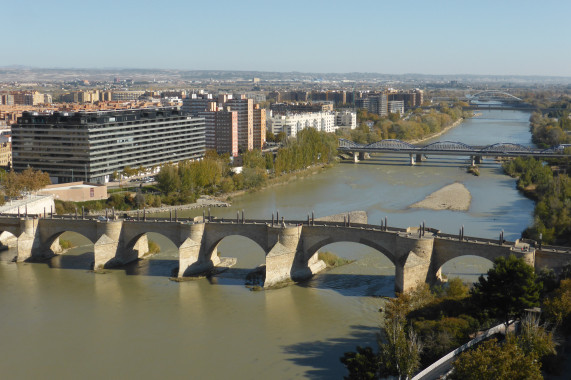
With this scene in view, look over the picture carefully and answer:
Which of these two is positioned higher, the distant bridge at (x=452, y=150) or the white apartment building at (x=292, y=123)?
the white apartment building at (x=292, y=123)

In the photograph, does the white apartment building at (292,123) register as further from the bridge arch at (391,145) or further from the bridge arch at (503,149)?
the bridge arch at (503,149)

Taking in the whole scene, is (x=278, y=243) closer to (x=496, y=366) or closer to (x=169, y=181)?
(x=496, y=366)

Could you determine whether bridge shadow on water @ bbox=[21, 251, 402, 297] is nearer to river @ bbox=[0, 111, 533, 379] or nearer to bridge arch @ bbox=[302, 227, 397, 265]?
river @ bbox=[0, 111, 533, 379]

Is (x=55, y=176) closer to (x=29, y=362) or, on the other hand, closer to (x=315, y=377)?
(x=29, y=362)

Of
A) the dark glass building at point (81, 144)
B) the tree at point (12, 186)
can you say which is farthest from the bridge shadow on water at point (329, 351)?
the dark glass building at point (81, 144)

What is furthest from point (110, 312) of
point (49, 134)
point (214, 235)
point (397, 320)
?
point (49, 134)

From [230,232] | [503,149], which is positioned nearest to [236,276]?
[230,232]

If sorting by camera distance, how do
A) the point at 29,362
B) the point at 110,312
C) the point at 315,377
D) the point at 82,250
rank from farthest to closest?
1. the point at 82,250
2. the point at 110,312
3. the point at 29,362
4. the point at 315,377
